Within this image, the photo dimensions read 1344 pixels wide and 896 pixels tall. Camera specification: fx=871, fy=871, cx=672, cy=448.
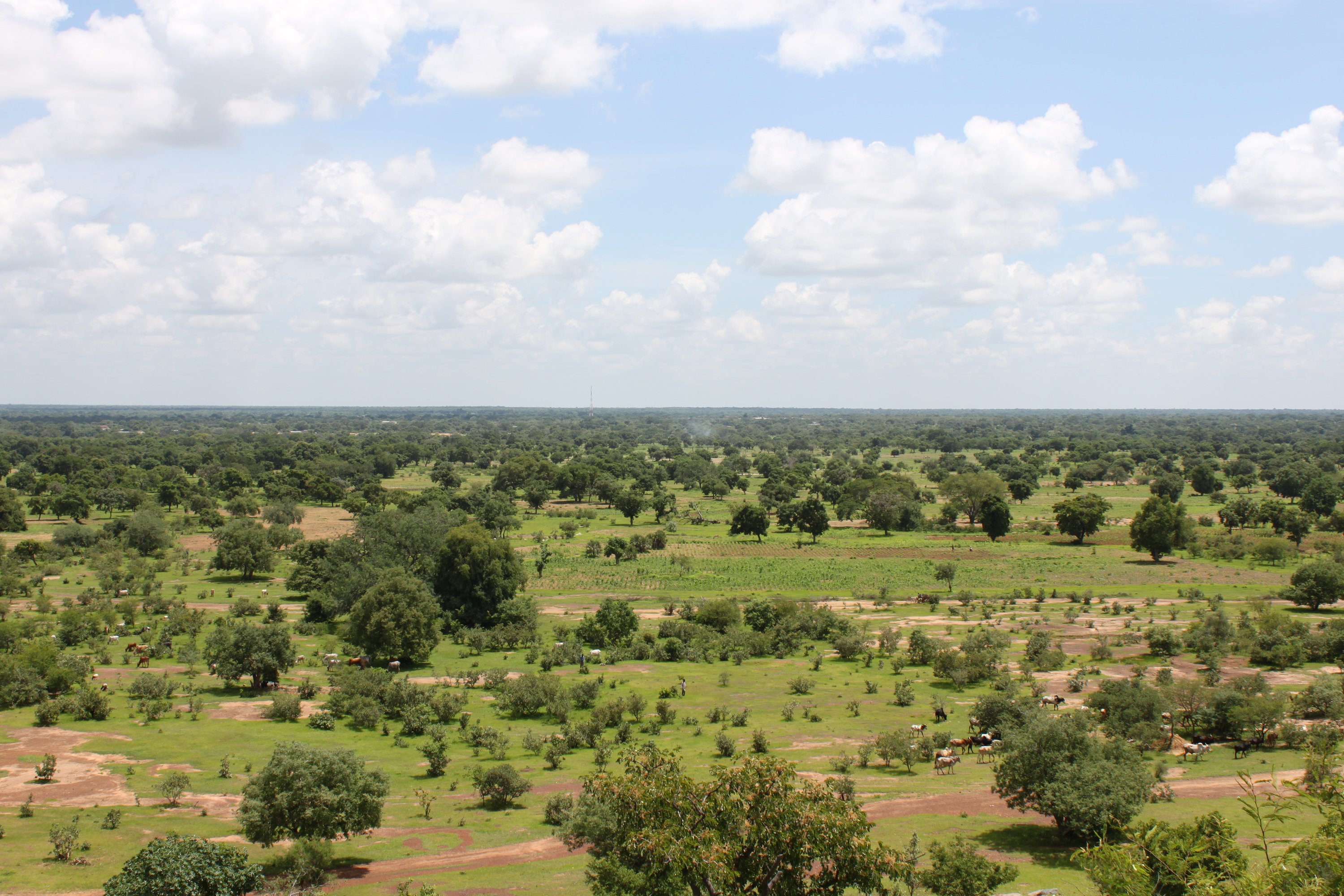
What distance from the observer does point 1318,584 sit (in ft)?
201

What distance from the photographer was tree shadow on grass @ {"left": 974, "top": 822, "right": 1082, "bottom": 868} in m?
26.2

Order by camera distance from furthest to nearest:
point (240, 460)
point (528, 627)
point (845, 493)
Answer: point (240, 460)
point (845, 493)
point (528, 627)

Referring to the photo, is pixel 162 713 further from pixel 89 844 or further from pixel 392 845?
pixel 392 845

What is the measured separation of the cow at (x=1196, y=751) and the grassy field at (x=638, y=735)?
1.82 ft

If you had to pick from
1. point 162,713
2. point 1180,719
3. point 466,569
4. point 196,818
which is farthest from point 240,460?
point 1180,719

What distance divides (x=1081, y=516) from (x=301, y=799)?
304ft

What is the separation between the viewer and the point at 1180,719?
38.5 meters

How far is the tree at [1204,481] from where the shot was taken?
136 m

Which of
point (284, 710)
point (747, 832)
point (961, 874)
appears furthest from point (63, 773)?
point (961, 874)

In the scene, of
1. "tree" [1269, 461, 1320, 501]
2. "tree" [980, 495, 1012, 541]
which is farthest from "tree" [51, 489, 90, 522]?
"tree" [1269, 461, 1320, 501]

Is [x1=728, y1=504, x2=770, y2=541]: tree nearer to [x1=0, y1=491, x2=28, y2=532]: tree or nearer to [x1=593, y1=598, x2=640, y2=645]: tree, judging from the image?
[x1=593, y1=598, x2=640, y2=645]: tree

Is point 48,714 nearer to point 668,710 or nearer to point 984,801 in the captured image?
point 668,710

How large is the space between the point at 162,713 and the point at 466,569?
21542mm

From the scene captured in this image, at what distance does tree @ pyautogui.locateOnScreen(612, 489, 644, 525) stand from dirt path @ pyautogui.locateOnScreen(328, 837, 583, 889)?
86.7 meters
